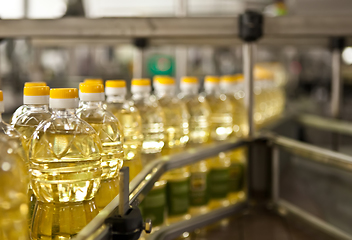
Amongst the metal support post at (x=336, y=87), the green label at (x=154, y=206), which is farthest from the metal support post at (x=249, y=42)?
the metal support post at (x=336, y=87)

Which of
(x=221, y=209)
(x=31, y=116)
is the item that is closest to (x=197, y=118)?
(x=221, y=209)

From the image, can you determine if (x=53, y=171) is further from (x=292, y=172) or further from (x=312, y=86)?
(x=312, y=86)

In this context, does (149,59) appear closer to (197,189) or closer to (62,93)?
(197,189)

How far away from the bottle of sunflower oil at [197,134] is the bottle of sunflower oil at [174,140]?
0.18ft

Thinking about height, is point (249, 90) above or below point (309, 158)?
above

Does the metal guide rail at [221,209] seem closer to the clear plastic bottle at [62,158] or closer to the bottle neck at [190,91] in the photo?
the clear plastic bottle at [62,158]

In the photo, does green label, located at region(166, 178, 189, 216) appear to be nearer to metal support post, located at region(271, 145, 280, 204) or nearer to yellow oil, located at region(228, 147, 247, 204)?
yellow oil, located at region(228, 147, 247, 204)

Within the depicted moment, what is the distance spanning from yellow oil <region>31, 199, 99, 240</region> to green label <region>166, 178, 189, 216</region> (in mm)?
501

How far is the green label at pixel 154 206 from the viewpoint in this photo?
1.11m

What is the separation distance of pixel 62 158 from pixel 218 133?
112cm

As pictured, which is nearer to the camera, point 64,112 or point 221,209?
point 64,112

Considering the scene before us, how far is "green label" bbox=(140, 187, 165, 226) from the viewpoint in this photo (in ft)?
3.64

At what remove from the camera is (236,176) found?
154cm

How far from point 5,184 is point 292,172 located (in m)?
1.96
